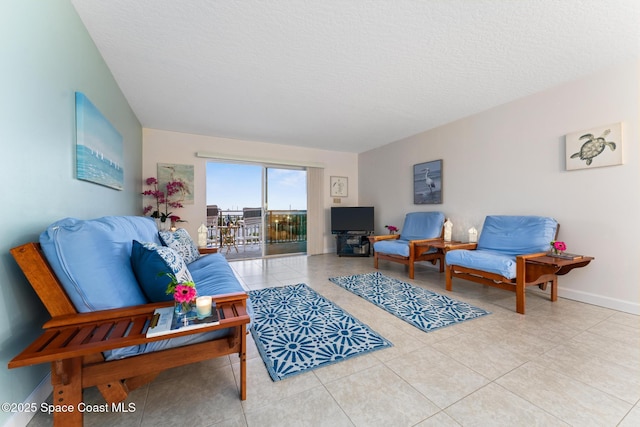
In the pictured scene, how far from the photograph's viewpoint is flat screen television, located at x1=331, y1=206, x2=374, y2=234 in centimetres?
518

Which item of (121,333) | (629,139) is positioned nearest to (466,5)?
(629,139)

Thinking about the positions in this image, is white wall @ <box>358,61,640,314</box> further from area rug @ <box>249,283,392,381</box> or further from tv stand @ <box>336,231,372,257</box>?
area rug @ <box>249,283,392,381</box>

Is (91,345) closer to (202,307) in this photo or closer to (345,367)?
(202,307)

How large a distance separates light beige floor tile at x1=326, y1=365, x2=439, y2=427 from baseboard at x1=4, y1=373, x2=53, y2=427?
1.38 m

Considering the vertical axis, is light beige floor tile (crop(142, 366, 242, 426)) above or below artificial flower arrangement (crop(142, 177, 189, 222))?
below

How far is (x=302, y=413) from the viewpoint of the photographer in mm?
1198

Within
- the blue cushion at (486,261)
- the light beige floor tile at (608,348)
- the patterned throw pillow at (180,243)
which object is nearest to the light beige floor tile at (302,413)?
the patterned throw pillow at (180,243)

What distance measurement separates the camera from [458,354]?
1670 millimetres

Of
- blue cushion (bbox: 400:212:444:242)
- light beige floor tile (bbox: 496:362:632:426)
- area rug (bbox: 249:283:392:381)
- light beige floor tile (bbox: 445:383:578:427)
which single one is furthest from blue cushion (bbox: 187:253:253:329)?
blue cushion (bbox: 400:212:444:242)

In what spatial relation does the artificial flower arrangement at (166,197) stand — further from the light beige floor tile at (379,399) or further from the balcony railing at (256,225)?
the light beige floor tile at (379,399)

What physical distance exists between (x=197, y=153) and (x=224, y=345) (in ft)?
12.8

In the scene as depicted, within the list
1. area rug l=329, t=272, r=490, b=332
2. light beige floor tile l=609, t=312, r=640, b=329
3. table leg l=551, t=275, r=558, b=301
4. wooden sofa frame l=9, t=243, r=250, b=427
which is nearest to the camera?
wooden sofa frame l=9, t=243, r=250, b=427

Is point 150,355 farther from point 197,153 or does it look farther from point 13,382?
point 197,153

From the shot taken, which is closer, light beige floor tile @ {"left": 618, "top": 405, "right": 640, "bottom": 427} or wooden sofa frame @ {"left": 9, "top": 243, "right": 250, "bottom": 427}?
wooden sofa frame @ {"left": 9, "top": 243, "right": 250, "bottom": 427}
